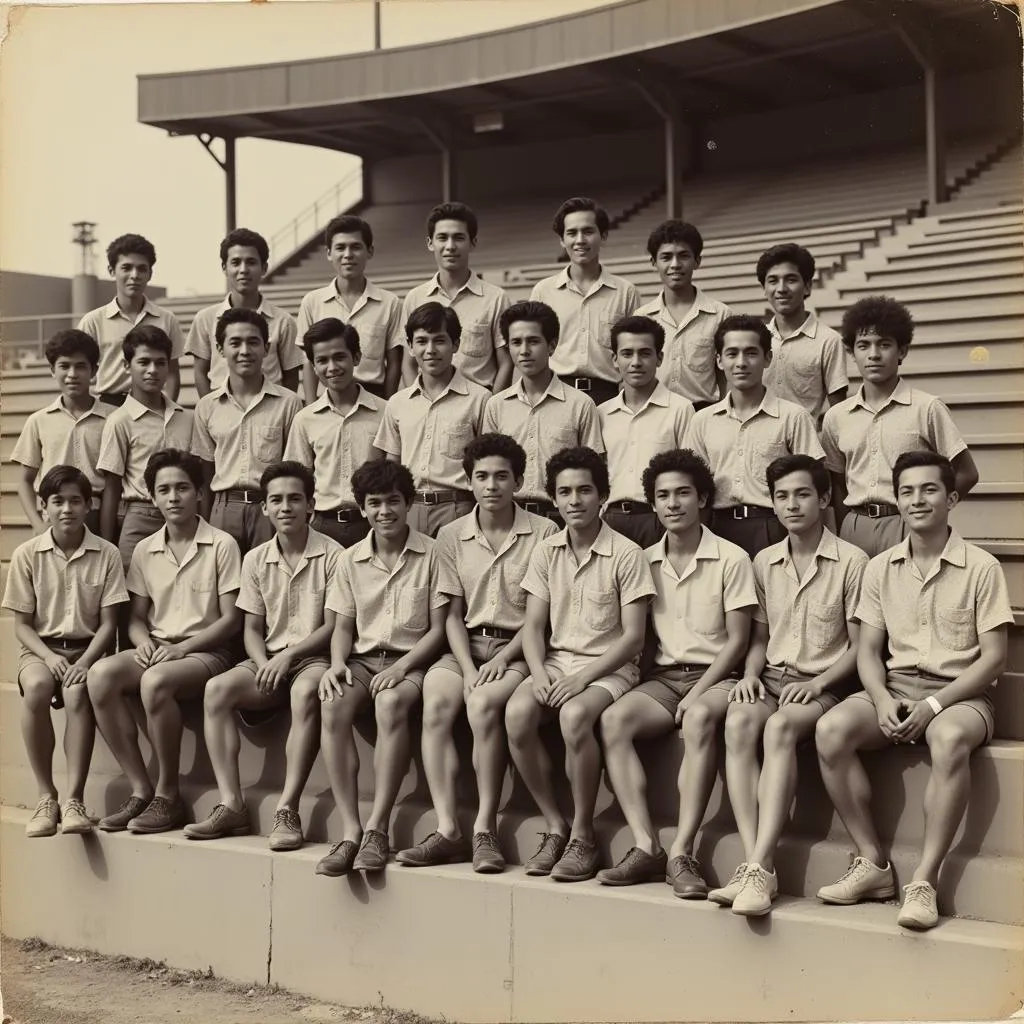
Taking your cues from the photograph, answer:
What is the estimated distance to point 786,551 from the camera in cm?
511

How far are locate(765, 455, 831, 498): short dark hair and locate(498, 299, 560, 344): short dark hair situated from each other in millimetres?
1312

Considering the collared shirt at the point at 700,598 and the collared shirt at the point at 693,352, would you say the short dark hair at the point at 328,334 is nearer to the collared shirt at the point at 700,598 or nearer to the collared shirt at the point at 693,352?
the collared shirt at the point at 693,352

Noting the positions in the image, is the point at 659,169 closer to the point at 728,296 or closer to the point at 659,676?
the point at 728,296

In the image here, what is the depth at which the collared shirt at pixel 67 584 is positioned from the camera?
6.25m

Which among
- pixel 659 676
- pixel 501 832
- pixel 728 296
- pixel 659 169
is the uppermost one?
pixel 659 169

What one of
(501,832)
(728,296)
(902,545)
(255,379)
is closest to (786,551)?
(902,545)

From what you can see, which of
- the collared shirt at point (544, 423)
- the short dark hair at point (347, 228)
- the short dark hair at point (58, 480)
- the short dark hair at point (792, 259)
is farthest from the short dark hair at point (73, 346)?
the short dark hair at point (792, 259)

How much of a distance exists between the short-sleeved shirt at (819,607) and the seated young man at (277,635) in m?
1.91

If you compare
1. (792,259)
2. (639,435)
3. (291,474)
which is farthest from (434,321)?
(792,259)

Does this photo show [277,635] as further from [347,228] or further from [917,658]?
[917,658]

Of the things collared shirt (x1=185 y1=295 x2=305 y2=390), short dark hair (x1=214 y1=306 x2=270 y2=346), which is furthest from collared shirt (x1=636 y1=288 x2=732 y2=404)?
collared shirt (x1=185 y1=295 x2=305 y2=390)

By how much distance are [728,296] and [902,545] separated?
7484mm

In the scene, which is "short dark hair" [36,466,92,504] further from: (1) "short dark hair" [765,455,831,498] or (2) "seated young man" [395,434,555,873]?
(1) "short dark hair" [765,455,831,498]

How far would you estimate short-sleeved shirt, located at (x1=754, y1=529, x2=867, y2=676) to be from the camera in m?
5.00
